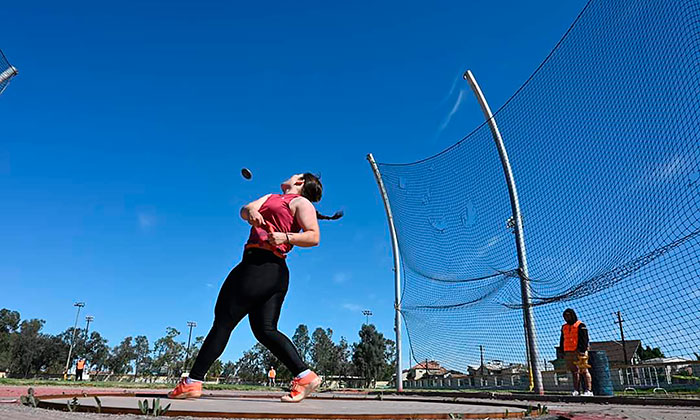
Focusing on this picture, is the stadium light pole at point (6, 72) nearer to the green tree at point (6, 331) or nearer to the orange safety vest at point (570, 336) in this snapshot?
the orange safety vest at point (570, 336)

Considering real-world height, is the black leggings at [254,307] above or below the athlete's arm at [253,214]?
below

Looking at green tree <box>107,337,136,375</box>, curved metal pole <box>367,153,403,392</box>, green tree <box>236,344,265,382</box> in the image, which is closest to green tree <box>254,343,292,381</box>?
green tree <box>236,344,265,382</box>

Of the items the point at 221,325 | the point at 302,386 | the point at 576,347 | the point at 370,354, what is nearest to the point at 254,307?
the point at 221,325

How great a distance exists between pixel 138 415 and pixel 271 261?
135 centimetres

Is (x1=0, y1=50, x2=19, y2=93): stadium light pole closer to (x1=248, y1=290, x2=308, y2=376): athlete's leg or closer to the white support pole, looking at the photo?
the white support pole

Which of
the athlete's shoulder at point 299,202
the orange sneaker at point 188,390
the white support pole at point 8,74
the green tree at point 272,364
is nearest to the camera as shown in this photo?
the orange sneaker at point 188,390

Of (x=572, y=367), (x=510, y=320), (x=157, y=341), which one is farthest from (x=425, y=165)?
(x=157, y=341)

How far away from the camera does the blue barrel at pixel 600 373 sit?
7.14 m

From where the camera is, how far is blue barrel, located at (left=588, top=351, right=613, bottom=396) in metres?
7.14

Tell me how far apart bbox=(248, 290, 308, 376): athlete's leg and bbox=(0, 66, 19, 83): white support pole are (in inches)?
299

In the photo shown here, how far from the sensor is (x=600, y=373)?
7.17 metres

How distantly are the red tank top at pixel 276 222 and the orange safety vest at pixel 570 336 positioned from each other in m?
5.50

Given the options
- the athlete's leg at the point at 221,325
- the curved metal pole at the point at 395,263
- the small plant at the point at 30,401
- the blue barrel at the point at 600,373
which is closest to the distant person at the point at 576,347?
the blue barrel at the point at 600,373

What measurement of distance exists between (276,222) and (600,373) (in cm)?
634
